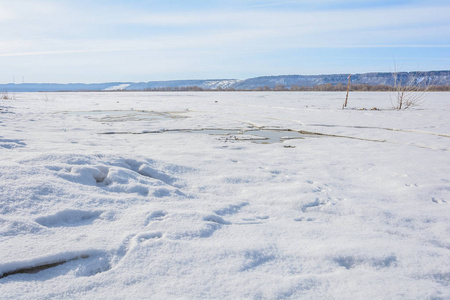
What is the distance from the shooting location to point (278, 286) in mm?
1537

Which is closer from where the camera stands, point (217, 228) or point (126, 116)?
point (217, 228)

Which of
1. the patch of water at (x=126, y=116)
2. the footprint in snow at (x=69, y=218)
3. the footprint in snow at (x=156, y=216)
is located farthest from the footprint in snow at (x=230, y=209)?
the patch of water at (x=126, y=116)

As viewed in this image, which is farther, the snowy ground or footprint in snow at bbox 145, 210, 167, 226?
footprint in snow at bbox 145, 210, 167, 226

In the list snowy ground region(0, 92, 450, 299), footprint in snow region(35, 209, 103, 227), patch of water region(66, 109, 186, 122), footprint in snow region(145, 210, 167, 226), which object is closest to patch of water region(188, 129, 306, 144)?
snowy ground region(0, 92, 450, 299)

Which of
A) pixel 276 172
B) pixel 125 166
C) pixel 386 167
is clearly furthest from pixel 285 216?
pixel 386 167

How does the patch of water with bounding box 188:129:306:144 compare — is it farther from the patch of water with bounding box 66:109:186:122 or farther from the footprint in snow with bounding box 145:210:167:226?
the footprint in snow with bounding box 145:210:167:226

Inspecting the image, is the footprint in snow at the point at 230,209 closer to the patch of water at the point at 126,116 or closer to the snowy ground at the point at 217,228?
the snowy ground at the point at 217,228

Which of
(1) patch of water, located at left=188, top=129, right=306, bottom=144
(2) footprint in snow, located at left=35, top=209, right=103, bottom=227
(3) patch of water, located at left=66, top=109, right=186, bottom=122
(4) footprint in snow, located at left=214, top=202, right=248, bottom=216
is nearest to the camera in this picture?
(2) footprint in snow, located at left=35, top=209, right=103, bottom=227

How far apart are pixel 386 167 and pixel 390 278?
254 centimetres

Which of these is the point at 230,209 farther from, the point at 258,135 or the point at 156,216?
the point at 258,135

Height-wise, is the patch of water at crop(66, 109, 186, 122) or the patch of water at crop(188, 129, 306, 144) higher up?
the patch of water at crop(66, 109, 186, 122)

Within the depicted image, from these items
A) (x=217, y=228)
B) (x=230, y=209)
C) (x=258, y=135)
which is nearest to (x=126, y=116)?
(x=258, y=135)

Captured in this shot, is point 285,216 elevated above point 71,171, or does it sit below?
below

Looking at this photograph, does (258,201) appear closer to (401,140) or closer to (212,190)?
(212,190)
